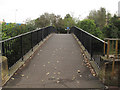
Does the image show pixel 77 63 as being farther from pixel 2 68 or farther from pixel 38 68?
pixel 2 68

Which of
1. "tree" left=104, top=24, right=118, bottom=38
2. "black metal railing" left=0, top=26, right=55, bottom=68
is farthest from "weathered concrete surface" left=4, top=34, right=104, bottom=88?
"tree" left=104, top=24, right=118, bottom=38

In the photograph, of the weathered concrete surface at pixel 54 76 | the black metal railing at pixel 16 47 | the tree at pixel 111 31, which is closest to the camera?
the weathered concrete surface at pixel 54 76

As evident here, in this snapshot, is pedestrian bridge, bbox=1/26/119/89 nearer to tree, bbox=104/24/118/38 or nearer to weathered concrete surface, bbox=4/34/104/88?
weathered concrete surface, bbox=4/34/104/88

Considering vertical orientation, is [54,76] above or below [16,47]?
below

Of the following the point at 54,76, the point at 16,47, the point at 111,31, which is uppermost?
the point at 111,31

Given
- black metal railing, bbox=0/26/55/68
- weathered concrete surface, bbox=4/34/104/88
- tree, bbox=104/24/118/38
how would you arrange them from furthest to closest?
1. tree, bbox=104/24/118/38
2. black metal railing, bbox=0/26/55/68
3. weathered concrete surface, bbox=4/34/104/88

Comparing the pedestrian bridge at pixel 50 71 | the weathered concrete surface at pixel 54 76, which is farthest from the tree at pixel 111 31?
the weathered concrete surface at pixel 54 76

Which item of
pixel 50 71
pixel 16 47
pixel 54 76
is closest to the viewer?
pixel 54 76

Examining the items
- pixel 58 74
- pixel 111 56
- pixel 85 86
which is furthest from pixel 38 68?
pixel 111 56

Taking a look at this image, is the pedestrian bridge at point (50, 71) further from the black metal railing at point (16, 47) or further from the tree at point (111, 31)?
the tree at point (111, 31)

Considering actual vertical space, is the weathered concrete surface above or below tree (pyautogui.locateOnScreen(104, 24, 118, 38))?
below

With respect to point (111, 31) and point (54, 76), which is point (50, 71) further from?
point (111, 31)

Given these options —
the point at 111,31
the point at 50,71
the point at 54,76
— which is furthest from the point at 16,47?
the point at 111,31

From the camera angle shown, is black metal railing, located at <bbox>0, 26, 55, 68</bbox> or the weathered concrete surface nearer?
the weathered concrete surface
